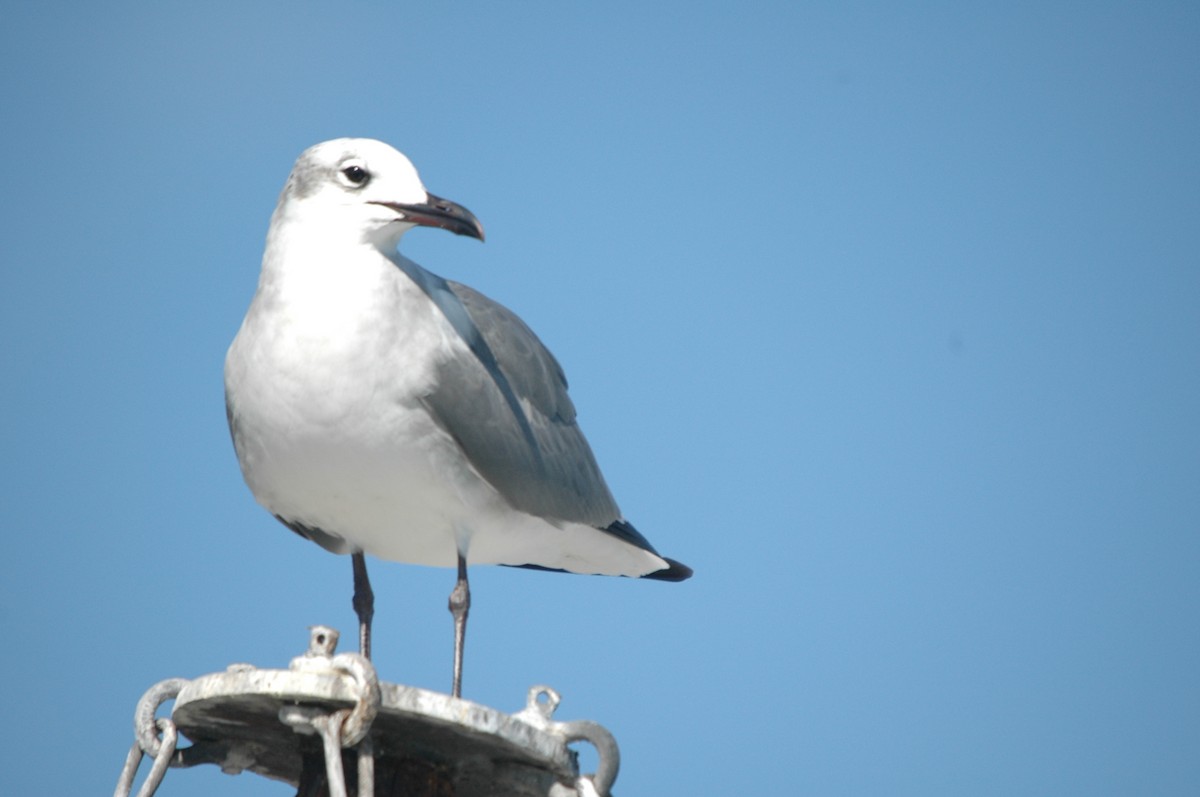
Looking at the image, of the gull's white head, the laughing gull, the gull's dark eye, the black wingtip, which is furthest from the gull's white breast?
the black wingtip

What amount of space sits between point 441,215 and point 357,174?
40cm

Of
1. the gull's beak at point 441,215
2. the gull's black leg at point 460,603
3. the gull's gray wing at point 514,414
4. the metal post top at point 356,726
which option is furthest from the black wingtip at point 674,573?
the metal post top at point 356,726

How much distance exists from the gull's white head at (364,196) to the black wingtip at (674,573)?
203 cm

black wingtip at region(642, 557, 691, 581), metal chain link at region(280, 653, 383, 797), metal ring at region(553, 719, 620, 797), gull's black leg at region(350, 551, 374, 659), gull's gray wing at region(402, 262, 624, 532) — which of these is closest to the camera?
metal chain link at region(280, 653, 383, 797)

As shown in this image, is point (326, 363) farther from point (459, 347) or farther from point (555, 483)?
point (555, 483)

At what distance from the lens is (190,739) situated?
13.9ft

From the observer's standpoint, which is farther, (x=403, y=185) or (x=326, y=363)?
(x=403, y=185)

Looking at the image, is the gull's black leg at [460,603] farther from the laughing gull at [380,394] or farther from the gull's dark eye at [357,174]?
the gull's dark eye at [357,174]

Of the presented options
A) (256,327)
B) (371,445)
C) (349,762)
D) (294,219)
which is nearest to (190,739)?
(349,762)

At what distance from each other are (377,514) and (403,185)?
1.24 metres

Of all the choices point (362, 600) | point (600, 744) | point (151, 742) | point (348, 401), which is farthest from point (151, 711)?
point (362, 600)

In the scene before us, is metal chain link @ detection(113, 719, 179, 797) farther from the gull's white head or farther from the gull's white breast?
the gull's white head

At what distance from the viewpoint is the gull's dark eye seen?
5.91 metres

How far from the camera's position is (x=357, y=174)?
5.91 metres
